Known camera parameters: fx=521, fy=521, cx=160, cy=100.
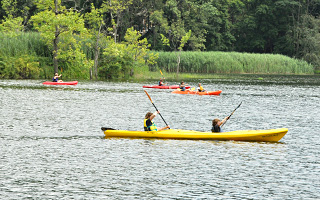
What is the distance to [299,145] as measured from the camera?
60.9 ft

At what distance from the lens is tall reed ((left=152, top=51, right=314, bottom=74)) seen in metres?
64.6

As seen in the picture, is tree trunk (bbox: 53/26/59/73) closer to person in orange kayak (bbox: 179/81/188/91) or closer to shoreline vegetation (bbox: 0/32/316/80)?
shoreline vegetation (bbox: 0/32/316/80)

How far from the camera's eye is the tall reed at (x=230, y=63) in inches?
2542

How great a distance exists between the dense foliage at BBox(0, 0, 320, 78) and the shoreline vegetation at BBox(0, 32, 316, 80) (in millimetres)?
110

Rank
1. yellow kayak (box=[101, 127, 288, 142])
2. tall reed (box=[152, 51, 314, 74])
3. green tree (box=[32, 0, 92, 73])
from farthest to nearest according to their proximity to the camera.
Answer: tall reed (box=[152, 51, 314, 74])
green tree (box=[32, 0, 92, 73])
yellow kayak (box=[101, 127, 288, 142])

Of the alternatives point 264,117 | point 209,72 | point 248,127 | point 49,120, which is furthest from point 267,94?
point 209,72

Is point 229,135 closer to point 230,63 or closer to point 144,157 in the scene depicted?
point 144,157

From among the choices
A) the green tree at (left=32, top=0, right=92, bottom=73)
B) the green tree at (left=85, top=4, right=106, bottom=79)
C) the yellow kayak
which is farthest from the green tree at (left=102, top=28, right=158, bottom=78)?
the yellow kayak

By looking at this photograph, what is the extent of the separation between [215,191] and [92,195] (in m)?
2.89

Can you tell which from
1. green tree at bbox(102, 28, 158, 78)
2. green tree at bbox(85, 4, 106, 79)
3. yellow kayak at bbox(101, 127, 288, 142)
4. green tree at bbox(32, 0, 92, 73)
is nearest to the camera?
yellow kayak at bbox(101, 127, 288, 142)

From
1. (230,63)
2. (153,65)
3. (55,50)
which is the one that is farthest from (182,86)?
(230,63)

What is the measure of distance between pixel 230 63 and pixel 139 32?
41.5 feet

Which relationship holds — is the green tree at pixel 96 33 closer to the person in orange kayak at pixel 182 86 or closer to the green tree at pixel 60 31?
the green tree at pixel 60 31

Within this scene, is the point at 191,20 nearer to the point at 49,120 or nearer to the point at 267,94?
the point at 267,94
